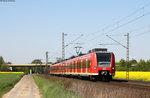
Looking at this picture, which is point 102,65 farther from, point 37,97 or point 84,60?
point 37,97

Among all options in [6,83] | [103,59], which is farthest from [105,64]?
[6,83]

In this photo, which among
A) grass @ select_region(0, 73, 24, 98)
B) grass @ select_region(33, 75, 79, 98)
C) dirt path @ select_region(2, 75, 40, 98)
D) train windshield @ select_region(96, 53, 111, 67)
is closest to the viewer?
grass @ select_region(33, 75, 79, 98)

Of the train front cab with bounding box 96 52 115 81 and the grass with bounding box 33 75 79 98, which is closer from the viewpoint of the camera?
the grass with bounding box 33 75 79 98

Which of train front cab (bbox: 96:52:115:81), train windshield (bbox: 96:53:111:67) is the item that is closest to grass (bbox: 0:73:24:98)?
train front cab (bbox: 96:52:115:81)

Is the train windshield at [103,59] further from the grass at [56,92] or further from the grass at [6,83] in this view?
the grass at [6,83]

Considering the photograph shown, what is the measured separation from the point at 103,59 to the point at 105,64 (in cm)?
63

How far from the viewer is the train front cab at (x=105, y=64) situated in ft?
120

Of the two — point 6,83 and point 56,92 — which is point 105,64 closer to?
Answer: point 56,92

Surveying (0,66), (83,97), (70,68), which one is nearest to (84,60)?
(70,68)

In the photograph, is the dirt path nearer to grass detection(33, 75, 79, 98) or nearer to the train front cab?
grass detection(33, 75, 79, 98)

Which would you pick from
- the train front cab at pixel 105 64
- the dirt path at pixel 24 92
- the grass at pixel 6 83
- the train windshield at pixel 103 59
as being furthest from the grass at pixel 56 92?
the train windshield at pixel 103 59

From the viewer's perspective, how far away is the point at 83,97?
16.1m

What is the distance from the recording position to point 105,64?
36.8 meters

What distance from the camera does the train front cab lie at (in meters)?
36.6
